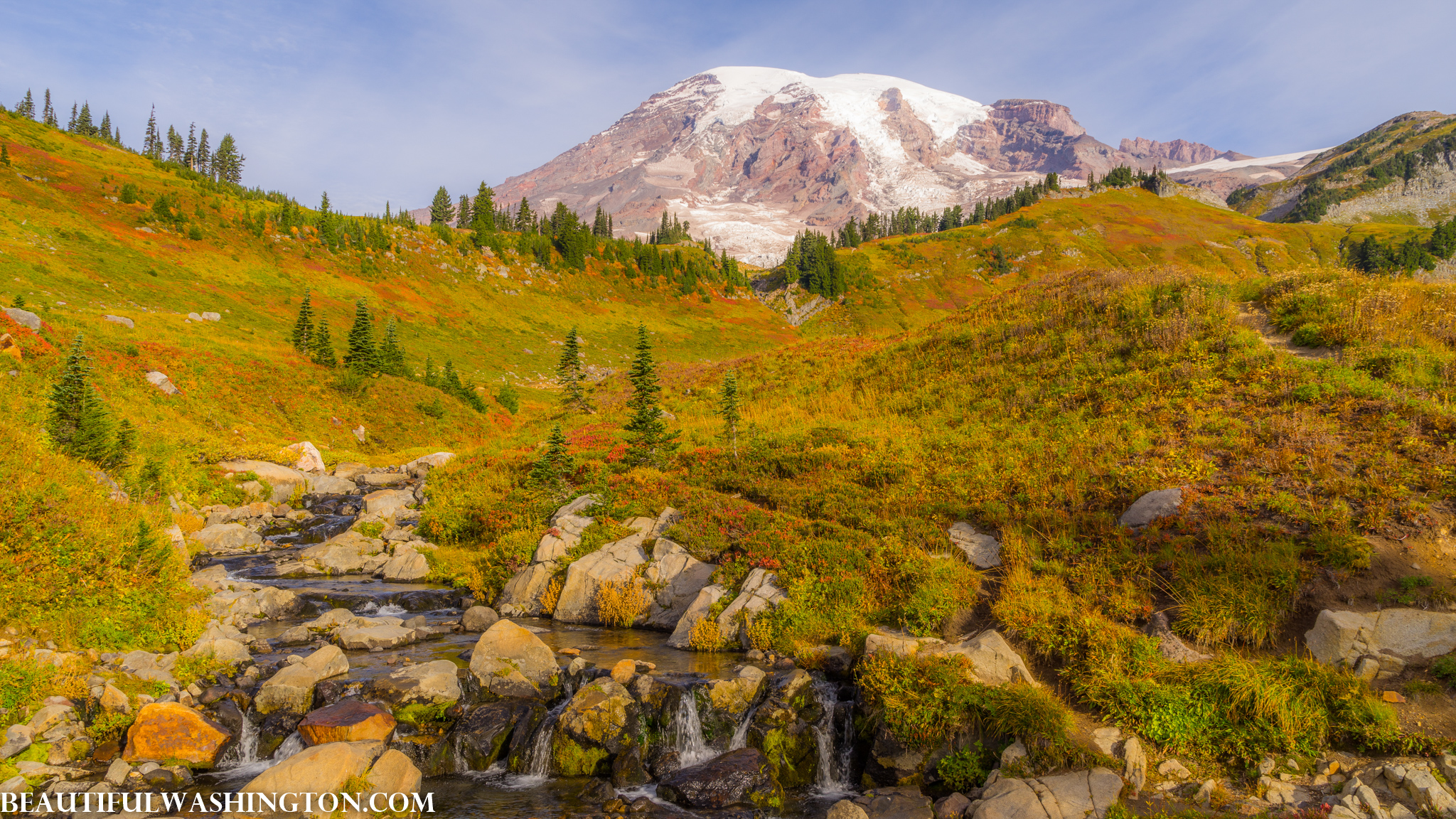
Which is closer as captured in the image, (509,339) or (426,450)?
(426,450)

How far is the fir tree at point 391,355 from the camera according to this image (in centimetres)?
4619

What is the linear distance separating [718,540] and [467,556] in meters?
8.45

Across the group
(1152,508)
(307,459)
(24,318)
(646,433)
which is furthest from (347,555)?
(24,318)

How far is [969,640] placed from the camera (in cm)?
1002

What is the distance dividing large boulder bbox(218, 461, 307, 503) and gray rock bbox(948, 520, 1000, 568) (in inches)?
1019

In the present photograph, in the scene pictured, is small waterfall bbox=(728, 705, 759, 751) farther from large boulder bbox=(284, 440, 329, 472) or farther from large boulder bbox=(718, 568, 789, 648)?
large boulder bbox=(284, 440, 329, 472)

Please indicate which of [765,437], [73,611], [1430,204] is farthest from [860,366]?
[1430,204]

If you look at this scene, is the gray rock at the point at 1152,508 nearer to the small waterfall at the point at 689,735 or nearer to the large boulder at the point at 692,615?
the large boulder at the point at 692,615

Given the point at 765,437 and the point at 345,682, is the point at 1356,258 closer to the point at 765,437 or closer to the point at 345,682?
the point at 765,437

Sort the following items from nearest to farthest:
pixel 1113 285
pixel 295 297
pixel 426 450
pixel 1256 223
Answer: pixel 1113 285 < pixel 426 450 < pixel 295 297 < pixel 1256 223

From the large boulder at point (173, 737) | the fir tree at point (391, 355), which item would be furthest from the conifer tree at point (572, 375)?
the large boulder at point (173, 737)

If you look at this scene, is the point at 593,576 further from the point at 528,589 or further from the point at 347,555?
the point at 347,555

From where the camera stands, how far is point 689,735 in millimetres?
9867

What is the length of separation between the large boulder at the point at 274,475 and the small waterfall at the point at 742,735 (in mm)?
23692
